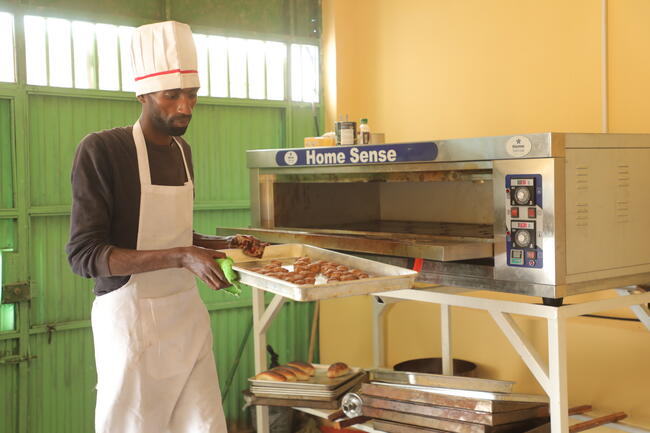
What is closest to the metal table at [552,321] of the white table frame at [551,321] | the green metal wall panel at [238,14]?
the white table frame at [551,321]

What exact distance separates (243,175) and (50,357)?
1.45 m

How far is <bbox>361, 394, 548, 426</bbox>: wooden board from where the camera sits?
9.40 feet

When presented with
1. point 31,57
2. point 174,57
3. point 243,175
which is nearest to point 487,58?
point 243,175

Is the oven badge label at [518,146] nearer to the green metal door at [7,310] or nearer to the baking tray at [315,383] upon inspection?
the baking tray at [315,383]

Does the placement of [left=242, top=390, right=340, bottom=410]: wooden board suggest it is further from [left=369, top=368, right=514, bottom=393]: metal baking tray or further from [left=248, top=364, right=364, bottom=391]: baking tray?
[left=369, top=368, right=514, bottom=393]: metal baking tray

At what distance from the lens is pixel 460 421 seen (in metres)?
2.94

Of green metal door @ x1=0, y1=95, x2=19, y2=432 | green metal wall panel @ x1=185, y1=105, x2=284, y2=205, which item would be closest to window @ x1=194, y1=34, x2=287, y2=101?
green metal wall panel @ x1=185, y1=105, x2=284, y2=205

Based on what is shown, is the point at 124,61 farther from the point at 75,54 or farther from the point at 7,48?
the point at 7,48

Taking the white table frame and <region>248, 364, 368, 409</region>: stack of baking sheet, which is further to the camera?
<region>248, 364, 368, 409</region>: stack of baking sheet

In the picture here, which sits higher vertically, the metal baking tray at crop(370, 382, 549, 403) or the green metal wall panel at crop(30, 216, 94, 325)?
the green metal wall panel at crop(30, 216, 94, 325)

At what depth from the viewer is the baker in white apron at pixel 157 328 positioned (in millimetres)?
2275

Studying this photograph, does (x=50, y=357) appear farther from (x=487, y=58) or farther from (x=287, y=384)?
(x=487, y=58)

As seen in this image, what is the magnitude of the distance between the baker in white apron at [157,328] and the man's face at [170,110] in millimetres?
24

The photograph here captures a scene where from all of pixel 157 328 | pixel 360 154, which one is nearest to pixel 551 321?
pixel 360 154
